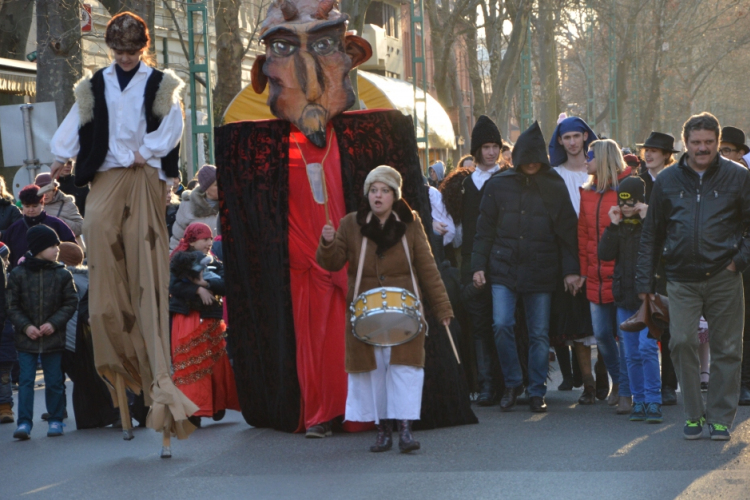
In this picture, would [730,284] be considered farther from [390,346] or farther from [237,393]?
[237,393]

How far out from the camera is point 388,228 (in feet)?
27.4

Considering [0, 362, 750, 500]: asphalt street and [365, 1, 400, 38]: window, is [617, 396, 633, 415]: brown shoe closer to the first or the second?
[0, 362, 750, 500]: asphalt street

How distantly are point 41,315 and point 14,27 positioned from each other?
1694cm

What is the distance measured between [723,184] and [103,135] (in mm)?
3855

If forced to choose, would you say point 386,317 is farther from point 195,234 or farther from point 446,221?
point 446,221

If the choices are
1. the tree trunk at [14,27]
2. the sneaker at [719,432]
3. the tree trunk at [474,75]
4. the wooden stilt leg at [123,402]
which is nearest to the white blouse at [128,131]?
the wooden stilt leg at [123,402]

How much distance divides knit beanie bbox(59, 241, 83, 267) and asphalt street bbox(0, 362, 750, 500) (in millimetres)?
1570

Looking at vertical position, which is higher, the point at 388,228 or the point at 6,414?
the point at 388,228

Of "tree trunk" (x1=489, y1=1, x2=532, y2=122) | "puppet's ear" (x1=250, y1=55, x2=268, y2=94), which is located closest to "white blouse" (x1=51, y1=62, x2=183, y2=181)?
"puppet's ear" (x1=250, y1=55, x2=268, y2=94)

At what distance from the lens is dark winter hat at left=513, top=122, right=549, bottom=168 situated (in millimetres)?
10133

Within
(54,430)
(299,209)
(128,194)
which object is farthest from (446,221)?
(128,194)

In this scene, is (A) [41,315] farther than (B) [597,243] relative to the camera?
No

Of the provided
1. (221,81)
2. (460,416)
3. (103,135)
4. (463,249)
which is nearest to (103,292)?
(103,135)

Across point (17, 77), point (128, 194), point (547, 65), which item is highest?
point (547, 65)
